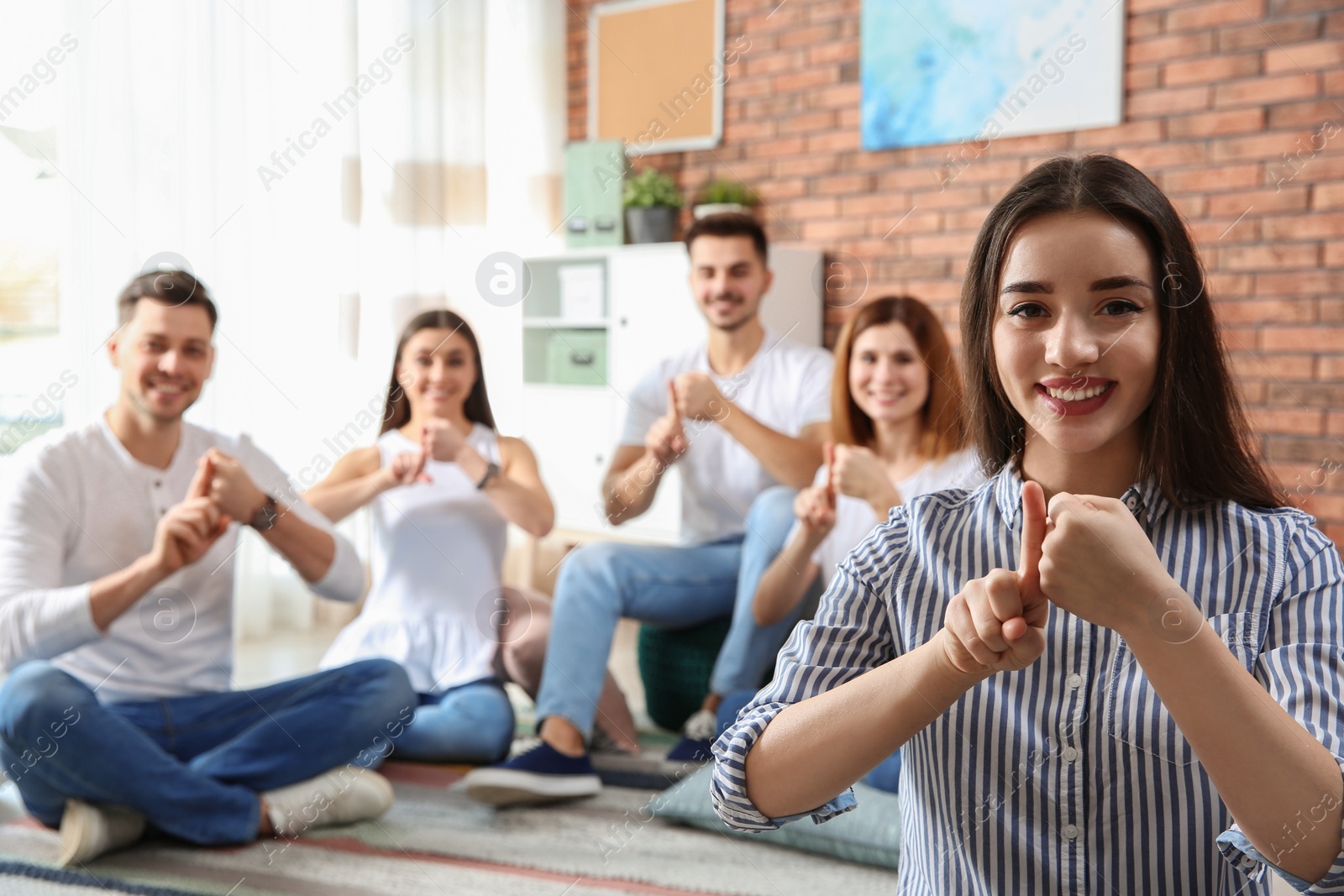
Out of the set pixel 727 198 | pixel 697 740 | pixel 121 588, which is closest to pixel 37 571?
pixel 121 588

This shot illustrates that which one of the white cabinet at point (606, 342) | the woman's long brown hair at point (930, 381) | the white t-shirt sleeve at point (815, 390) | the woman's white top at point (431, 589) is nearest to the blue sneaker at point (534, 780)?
the woman's white top at point (431, 589)

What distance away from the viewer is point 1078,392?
872mm

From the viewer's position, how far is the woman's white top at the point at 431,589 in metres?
2.46

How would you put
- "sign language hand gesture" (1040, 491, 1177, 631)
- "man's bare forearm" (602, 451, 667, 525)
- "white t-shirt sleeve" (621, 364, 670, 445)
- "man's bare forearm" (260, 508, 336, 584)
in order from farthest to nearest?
1. "white t-shirt sleeve" (621, 364, 670, 445)
2. "man's bare forearm" (602, 451, 667, 525)
3. "man's bare forearm" (260, 508, 336, 584)
4. "sign language hand gesture" (1040, 491, 1177, 631)

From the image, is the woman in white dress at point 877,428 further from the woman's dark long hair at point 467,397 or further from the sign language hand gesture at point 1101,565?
the sign language hand gesture at point 1101,565

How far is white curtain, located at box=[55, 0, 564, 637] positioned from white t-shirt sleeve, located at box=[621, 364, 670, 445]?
1.02m

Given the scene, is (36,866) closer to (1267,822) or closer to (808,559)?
(808,559)

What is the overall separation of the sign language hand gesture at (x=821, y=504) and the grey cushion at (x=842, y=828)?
482mm

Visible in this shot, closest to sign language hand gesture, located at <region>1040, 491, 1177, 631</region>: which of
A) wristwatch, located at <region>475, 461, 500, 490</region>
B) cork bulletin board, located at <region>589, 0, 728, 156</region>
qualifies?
wristwatch, located at <region>475, 461, 500, 490</region>

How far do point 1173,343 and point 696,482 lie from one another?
1.91m

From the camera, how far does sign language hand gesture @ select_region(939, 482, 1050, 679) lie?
0.74 meters

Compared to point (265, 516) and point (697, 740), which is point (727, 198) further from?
point (265, 516)

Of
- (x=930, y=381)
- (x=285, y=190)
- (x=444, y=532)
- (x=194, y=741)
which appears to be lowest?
(x=194, y=741)

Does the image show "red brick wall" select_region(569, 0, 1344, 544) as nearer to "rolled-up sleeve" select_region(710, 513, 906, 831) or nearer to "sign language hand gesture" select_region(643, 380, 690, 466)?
"sign language hand gesture" select_region(643, 380, 690, 466)
